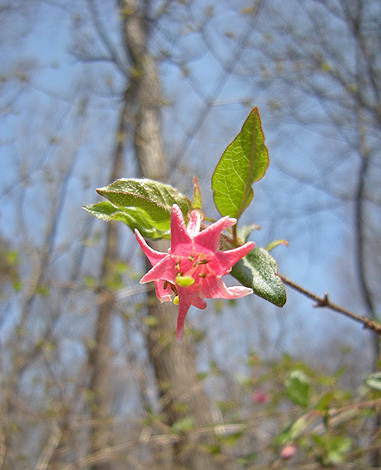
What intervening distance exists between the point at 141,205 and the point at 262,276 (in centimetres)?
24

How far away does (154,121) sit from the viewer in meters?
4.43

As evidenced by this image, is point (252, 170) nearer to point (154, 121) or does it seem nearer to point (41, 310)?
point (154, 121)

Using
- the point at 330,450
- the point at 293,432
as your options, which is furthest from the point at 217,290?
the point at 330,450

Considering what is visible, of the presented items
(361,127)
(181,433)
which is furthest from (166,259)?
(361,127)

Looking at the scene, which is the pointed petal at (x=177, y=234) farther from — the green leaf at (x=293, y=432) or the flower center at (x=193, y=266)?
the green leaf at (x=293, y=432)

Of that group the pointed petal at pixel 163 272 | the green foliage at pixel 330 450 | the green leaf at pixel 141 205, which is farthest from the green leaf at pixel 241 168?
the green foliage at pixel 330 450

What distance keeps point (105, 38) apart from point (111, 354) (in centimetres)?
379

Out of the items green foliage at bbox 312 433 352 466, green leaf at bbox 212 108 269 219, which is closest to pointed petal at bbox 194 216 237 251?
green leaf at bbox 212 108 269 219

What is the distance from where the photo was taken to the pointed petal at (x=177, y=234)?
570 millimetres

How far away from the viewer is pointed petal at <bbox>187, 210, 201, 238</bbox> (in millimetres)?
639

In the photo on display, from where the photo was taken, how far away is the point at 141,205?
0.63 metres

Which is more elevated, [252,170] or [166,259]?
[252,170]

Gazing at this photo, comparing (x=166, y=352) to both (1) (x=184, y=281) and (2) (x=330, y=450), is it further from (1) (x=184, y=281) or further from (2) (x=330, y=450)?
(1) (x=184, y=281)

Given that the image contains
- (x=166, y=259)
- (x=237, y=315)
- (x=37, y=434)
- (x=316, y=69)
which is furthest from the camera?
(x=237, y=315)
